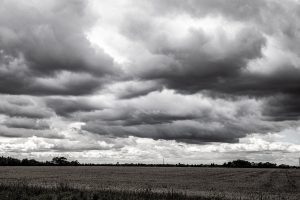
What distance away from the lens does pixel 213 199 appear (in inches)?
1018

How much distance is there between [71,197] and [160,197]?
18.8 feet

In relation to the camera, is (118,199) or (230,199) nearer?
(118,199)

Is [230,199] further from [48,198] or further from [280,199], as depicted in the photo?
[48,198]

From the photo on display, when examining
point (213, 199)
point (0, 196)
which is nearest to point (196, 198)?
point (213, 199)

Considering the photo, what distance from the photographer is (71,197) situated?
79.5 feet

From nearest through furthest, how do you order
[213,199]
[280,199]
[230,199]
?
[213,199] → [230,199] → [280,199]

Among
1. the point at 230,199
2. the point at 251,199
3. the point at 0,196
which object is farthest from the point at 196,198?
the point at 0,196

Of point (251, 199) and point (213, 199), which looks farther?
point (251, 199)

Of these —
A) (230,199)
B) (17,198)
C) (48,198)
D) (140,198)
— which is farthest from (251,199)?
(17,198)

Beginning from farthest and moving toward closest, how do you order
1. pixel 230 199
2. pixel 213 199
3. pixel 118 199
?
pixel 230 199, pixel 213 199, pixel 118 199

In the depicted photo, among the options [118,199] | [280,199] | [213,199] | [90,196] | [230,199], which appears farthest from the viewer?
[280,199]

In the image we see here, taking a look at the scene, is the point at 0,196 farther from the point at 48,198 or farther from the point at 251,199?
the point at 251,199

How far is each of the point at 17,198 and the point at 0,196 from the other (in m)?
1.47

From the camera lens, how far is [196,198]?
25.9 meters
